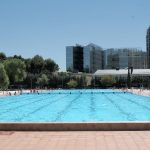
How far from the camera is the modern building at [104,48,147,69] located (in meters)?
120

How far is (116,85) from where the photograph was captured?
84812 millimetres

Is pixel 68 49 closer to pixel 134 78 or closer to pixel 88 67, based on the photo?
pixel 88 67

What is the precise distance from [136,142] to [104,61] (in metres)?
122

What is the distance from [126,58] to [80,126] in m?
113

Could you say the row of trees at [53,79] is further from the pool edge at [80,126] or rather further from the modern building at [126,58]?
the pool edge at [80,126]

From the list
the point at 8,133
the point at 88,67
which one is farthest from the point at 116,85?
the point at 8,133

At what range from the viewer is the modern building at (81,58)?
11925 cm

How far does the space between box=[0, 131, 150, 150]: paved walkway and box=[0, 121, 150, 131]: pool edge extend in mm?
215

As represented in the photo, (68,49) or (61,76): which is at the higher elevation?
(68,49)

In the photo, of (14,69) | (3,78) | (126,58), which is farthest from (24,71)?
(126,58)

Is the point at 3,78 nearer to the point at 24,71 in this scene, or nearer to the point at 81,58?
the point at 24,71

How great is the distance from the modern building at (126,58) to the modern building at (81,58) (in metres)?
5.14

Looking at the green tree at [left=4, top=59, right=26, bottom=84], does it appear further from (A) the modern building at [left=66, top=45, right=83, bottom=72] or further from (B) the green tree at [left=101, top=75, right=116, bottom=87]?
(A) the modern building at [left=66, top=45, right=83, bottom=72]

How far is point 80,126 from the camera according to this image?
8.64 metres
